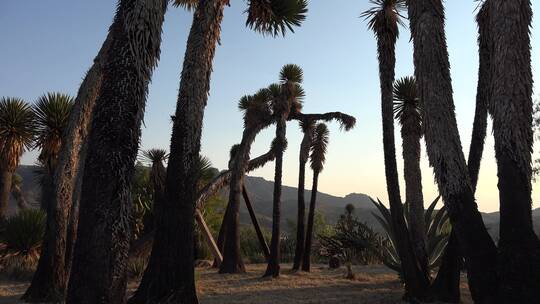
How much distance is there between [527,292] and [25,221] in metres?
16.4

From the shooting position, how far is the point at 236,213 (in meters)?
21.4

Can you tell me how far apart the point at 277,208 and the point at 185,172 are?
35.4 feet

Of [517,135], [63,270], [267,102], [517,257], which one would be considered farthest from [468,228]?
[267,102]

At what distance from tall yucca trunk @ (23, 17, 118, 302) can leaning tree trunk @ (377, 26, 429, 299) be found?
780 centimetres

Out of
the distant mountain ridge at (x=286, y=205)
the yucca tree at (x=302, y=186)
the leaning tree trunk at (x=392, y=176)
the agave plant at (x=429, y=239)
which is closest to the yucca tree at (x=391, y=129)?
the leaning tree trunk at (x=392, y=176)

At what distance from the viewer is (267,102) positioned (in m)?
23.7

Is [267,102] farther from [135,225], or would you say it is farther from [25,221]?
[25,221]

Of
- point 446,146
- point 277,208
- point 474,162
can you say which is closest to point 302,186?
point 277,208

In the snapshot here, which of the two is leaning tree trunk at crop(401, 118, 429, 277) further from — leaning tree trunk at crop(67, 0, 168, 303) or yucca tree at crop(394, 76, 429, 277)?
leaning tree trunk at crop(67, 0, 168, 303)

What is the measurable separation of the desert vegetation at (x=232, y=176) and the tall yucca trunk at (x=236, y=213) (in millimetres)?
65

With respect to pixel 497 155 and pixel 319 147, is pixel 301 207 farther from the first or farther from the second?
pixel 497 155

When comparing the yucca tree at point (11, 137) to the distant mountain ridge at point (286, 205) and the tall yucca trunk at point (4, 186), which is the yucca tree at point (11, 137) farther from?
the distant mountain ridge at point (286, 205)

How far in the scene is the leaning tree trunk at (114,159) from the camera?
21.3ft

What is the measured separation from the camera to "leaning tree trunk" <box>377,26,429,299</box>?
12.7 meters
